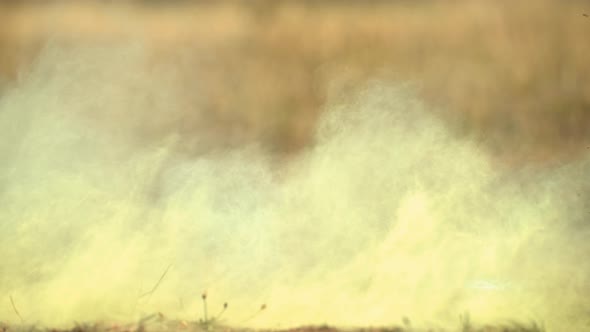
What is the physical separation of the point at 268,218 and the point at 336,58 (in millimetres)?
715

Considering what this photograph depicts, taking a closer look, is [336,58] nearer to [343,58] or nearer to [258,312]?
[343,58]

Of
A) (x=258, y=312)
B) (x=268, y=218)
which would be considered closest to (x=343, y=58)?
(x=268, y=218)

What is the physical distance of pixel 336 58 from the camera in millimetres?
3086

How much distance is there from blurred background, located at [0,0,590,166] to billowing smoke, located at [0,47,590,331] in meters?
0.07

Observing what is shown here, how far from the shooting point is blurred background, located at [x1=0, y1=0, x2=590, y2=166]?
9.93ft

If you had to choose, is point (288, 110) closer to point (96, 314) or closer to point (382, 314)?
point (382, 314)

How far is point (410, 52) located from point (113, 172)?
1.32 metres

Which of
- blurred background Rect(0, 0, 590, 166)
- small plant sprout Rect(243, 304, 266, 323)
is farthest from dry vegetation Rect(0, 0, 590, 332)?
small plant sprout Rect(243, 304, 266, 323)

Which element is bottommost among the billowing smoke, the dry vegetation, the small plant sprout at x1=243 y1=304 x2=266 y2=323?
the small plant sprout at x1=243 y1=304 x2=266 y2=323

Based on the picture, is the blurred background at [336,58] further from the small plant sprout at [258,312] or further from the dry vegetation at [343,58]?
the small plant sprout at [258,312]

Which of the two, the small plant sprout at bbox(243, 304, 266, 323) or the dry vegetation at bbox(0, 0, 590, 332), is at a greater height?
the dry vegetation at bbox(0, 0, 590, 332)

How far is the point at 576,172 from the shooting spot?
2.99 meters

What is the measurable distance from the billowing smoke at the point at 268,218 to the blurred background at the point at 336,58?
72 millimetres

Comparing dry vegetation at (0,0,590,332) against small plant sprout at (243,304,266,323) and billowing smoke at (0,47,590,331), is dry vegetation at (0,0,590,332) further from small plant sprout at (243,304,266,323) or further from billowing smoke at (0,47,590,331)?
small plant sprout at (243,304,266,323)
